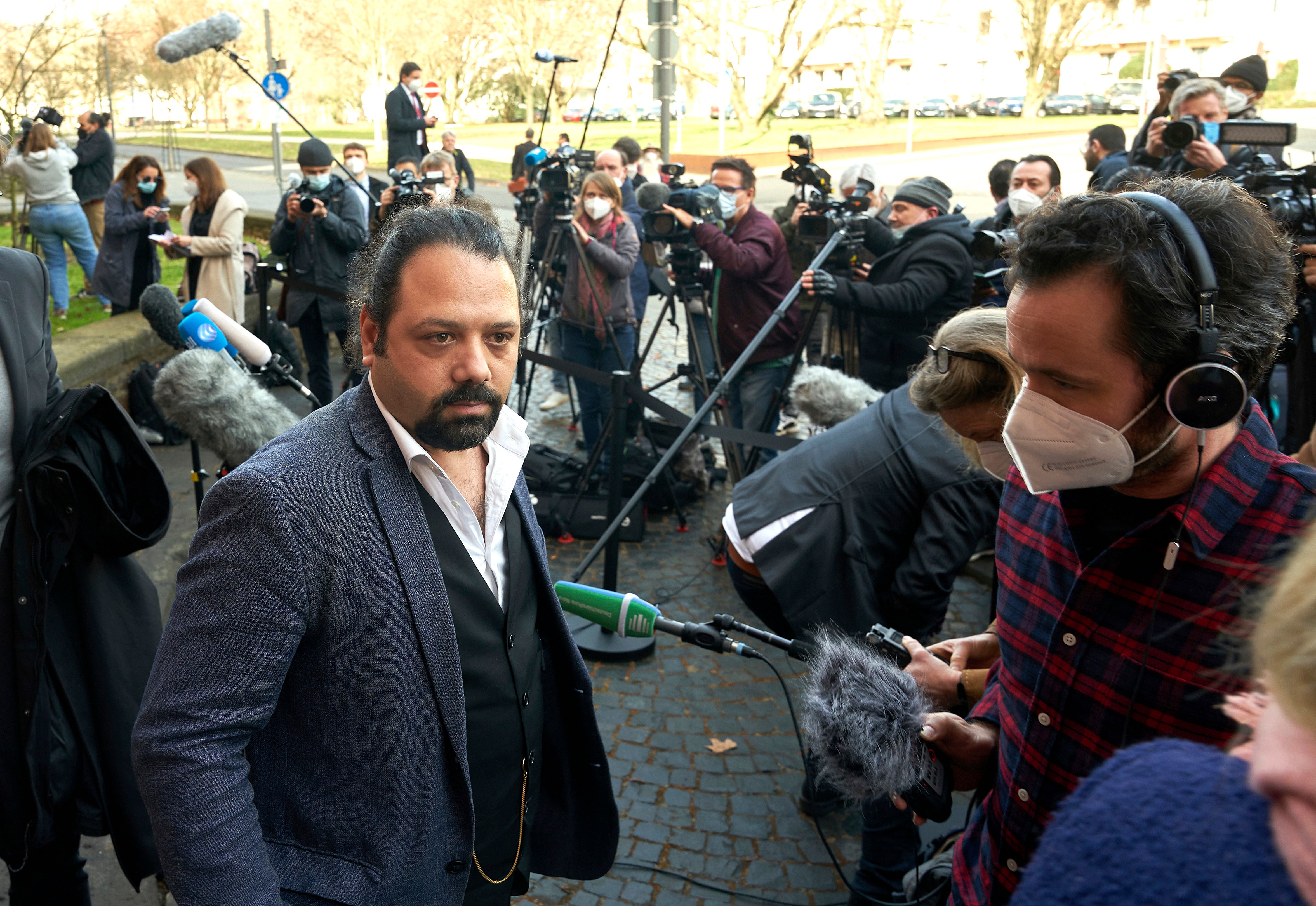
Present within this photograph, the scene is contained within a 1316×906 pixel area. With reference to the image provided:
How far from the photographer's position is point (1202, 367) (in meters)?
1.36

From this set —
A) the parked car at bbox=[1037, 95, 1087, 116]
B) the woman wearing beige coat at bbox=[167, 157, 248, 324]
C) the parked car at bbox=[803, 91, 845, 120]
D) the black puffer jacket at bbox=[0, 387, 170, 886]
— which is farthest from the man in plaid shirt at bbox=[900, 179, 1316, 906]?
the parked car at bbox=[803, 91, 845, 120]

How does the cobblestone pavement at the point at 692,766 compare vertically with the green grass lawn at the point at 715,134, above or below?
below

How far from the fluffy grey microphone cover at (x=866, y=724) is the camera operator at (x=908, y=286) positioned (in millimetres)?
3406

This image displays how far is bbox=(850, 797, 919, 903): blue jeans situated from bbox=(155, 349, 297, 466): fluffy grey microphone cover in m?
2.28

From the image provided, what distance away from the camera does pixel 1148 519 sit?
4.90ft

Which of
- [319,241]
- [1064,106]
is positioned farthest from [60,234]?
[1064,106]

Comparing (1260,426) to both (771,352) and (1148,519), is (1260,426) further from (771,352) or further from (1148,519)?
(771,352)

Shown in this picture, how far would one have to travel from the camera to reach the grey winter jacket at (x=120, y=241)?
8.37m

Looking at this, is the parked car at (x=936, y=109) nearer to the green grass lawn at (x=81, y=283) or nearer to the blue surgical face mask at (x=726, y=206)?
the green grass lawn at (x=81, y=283)

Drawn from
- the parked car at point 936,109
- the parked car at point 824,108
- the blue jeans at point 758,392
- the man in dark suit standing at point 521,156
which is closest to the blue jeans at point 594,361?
the blue jeans at point 758,392

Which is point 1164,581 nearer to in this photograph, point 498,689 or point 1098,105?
point 498,689

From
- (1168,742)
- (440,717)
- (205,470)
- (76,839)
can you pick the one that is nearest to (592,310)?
(205,470)

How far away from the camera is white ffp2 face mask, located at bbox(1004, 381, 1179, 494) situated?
1.48m

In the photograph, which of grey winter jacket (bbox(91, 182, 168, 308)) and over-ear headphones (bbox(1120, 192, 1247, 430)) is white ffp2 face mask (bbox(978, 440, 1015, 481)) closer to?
over-ear headphones (bbox(1120, 192, 1247, 430))
